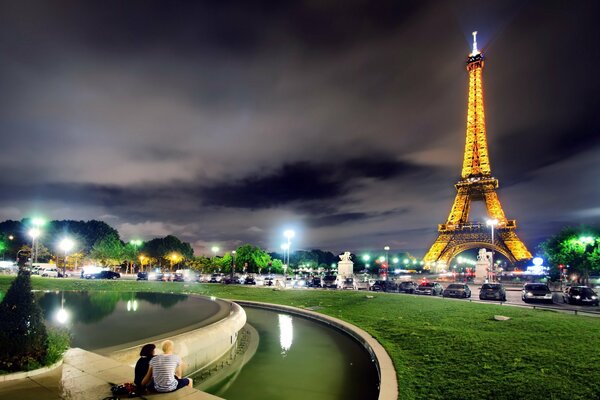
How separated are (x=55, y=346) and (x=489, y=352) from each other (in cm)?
1359

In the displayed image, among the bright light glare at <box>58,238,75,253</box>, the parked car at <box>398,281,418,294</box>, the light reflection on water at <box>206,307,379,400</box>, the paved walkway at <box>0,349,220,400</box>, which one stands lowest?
the parked car at <box>398,281,418,294</box>

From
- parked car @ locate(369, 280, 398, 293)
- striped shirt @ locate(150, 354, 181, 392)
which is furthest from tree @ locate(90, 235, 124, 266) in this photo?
striped shirt @ locate(150, 354, 181, 392)

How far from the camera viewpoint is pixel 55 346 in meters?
9.32

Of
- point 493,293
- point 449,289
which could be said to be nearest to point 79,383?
point 493,293

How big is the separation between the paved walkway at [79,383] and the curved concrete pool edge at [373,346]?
471 cm

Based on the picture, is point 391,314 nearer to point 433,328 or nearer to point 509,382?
point 433,328

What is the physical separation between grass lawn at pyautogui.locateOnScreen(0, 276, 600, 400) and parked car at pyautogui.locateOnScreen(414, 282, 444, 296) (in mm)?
15638

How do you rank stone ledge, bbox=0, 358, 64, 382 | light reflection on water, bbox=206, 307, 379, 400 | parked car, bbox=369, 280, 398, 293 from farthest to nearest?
1. parked car, bbox=369, 280, 398, 293
2. light reflection on water, bbox=206, 307, 379, 400
3. stone ledge, bbox=0, 358, 64, 382

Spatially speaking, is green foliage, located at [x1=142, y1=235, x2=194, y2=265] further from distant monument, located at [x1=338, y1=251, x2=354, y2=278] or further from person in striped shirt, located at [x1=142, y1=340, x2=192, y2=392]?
person in striped shirt, located at [x1=142, y1=340, x2=192, y2=392]

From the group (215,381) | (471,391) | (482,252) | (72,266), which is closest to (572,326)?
(471,391)

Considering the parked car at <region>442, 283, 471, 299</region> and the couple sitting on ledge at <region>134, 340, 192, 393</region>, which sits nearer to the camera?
the couple sitting on ledge at <region>134, 340, 192, 393</region>

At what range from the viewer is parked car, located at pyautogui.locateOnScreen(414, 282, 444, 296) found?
38.2m

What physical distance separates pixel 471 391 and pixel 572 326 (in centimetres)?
1058

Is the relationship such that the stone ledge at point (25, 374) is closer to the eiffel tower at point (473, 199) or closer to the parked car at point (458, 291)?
the parked car at point (458, 291)
